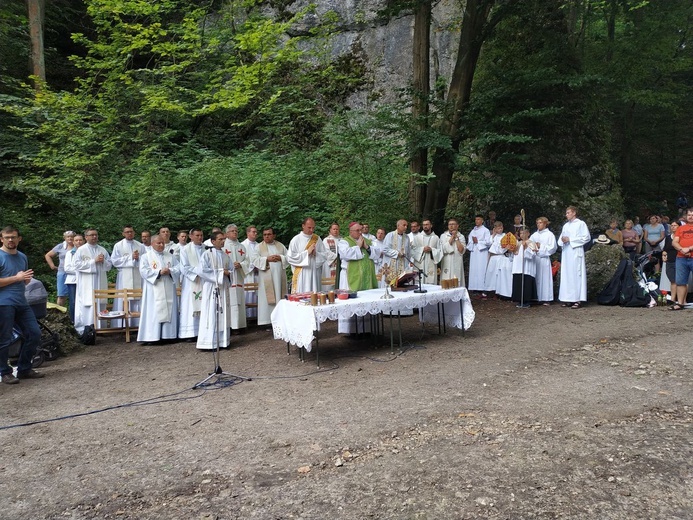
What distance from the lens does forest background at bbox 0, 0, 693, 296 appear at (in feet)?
44.6

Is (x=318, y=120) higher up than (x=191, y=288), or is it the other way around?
(x=318, y=120)

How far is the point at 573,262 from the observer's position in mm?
12352

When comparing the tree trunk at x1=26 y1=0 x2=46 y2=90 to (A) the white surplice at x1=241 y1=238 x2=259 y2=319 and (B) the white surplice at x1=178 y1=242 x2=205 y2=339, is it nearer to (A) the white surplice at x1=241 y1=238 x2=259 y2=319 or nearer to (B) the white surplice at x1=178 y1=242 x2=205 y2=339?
(A) the white surplice at x1=241 y1=238 x2=259 y2=319

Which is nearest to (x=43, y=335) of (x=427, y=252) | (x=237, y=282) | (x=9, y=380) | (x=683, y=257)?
(x=9, y=380)

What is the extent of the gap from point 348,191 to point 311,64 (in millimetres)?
7635

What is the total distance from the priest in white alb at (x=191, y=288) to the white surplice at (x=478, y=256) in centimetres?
742

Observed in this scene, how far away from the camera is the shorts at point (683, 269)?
10.8 m

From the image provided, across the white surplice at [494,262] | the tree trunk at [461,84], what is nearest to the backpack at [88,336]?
the tree trunk at [461,84]

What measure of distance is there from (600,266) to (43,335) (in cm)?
1201

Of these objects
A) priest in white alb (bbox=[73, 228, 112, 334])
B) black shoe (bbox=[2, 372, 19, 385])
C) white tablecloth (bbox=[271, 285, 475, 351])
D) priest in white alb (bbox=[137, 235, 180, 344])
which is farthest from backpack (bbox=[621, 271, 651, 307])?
black shoe (bbox=[2, 372, 19, 385])

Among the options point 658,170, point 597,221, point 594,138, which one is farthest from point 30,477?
point 658,170

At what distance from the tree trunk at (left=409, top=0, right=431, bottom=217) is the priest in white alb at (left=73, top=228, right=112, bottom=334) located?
7363 mm

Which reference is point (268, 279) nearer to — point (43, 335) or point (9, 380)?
point (43, 335)

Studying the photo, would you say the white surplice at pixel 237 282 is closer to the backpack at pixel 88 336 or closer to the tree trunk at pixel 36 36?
the backpack at pixel 88 336
